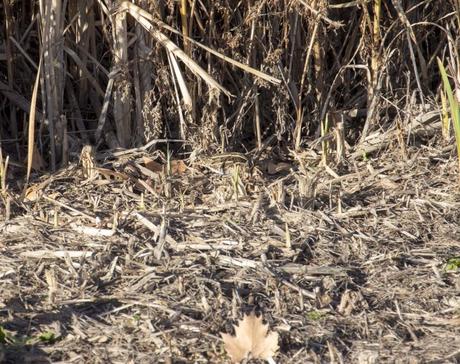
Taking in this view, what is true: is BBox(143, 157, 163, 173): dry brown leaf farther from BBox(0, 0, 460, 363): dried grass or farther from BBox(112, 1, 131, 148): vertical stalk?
BBox(112, 1, 131, 148): vertical stalk

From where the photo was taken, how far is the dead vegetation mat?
2895 millimetres

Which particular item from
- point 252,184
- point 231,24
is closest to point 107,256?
point 252,184

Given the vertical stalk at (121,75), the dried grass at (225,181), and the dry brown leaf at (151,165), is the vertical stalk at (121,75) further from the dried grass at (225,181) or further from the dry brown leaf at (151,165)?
the dry brown leaf at (151,165)

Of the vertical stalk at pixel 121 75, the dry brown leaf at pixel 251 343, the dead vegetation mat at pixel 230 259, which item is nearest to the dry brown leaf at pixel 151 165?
the dead vegetation mat at pixel 230 259

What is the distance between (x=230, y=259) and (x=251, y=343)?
55 cm

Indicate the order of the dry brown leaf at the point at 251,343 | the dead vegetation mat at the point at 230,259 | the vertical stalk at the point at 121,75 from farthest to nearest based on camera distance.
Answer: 1. the vertical stalk at the point at 121,75
2. the dead vegetation mat at the point at 230,259
3. the dry brown leaf at the point at 251,343

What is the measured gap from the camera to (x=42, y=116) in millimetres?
4098

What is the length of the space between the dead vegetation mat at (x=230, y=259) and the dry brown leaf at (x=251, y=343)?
2.1 inches

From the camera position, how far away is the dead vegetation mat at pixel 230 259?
289 cm

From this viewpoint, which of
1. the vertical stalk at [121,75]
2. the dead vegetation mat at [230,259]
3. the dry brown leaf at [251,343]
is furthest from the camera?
the vertical stalk at [121,75]

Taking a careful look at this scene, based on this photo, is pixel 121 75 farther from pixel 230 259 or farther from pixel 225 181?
pixel 230 259

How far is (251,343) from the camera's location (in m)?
2.79

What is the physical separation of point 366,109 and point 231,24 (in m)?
0.75

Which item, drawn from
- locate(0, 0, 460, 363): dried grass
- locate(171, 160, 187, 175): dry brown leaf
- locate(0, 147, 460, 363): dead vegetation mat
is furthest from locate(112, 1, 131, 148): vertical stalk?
locate(171, 160, 187, 175): dry brown leaf
